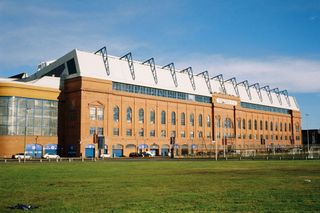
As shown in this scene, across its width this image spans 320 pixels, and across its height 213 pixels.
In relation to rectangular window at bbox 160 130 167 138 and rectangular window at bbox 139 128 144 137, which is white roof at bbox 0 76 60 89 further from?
rectangular window at bbox 160 130 167 138

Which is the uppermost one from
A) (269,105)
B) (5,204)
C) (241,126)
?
(269,105)

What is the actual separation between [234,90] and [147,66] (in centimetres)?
4693

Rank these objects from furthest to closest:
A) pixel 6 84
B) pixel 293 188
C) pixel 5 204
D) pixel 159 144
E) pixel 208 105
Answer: pixel 208 105
pixel 159 144
pixel 6 84
pixel 293 188
pixel 5 204

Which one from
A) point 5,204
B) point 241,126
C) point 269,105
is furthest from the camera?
point 269,105

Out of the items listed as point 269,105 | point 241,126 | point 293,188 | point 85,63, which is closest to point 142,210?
point 293,188

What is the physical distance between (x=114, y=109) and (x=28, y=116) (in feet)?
71.5

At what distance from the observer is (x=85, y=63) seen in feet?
314

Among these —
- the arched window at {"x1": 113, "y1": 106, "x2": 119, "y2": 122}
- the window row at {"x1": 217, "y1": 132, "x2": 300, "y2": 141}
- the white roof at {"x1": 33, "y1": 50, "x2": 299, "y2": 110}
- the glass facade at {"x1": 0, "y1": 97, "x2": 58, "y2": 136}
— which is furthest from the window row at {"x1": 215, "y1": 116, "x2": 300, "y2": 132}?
the glass facade at {"x1": 0, "y1": 97, "x2": 58, "y2": 136}

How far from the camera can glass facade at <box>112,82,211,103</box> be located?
102 metres

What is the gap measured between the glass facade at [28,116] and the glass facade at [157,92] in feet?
58.6

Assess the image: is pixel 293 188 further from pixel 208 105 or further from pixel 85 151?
pixel 208 105

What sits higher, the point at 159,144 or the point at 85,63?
the point at 85,63

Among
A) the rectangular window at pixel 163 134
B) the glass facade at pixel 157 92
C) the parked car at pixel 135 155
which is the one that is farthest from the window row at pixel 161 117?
the parked car at pixel 135 155

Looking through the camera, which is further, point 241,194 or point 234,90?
point 234,90
